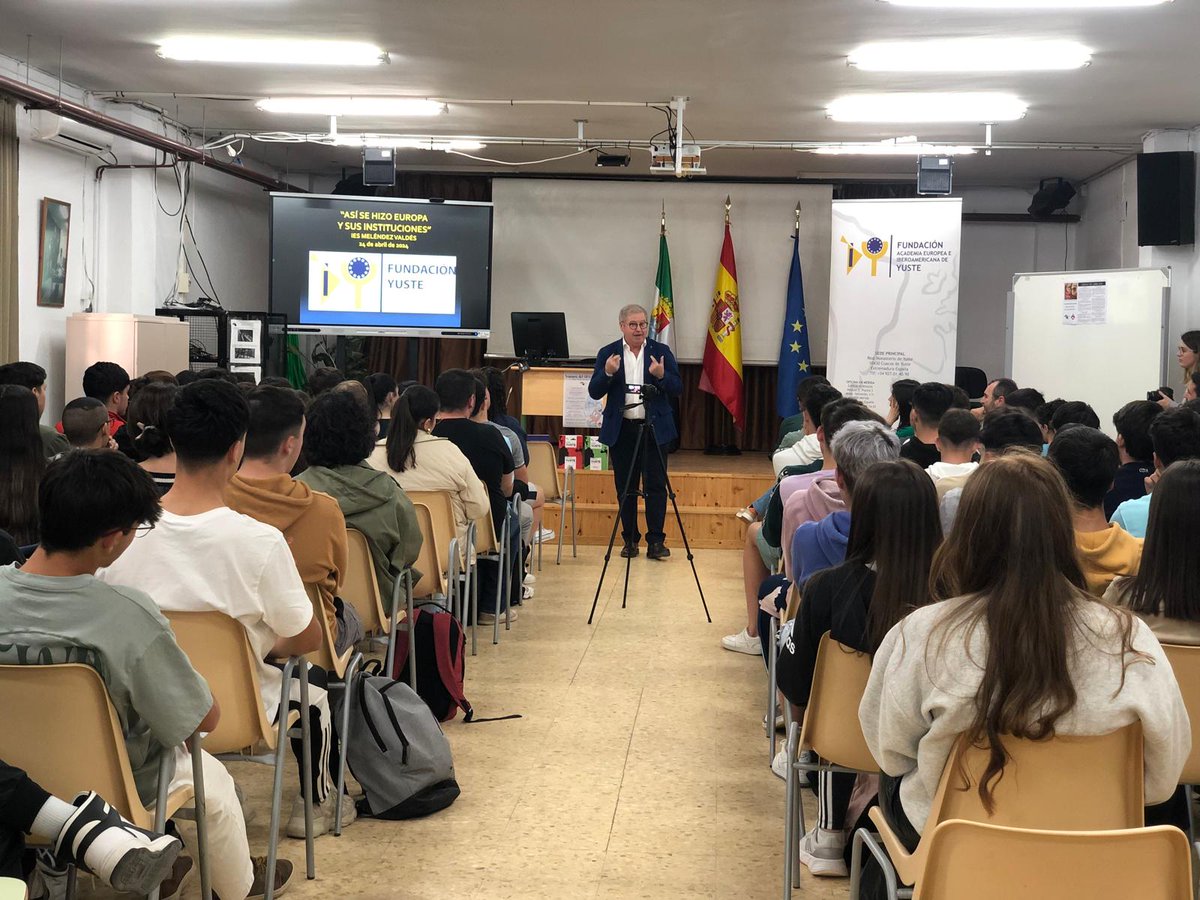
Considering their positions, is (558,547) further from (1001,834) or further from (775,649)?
(1001,834)

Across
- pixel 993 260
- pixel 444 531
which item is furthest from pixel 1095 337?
pixel 444 531

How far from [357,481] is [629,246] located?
25.1ft

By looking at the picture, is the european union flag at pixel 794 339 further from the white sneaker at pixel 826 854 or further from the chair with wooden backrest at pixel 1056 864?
the chair with wooden backrest at pixel 1056 864

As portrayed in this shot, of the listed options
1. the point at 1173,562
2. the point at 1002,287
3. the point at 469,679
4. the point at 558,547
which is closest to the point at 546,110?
the point at 558,547

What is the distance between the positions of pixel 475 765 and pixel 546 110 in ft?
17.9

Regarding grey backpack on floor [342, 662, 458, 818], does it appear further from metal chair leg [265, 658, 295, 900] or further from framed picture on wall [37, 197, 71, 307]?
framed picture on wall [37, 197, 71, 307]

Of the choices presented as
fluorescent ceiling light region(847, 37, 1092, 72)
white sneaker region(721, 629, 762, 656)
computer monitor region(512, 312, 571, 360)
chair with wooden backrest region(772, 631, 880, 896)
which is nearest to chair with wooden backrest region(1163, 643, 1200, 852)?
chair with wooden backrest region(772, 631, 880, 896)

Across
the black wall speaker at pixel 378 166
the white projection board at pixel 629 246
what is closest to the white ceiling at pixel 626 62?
the black wall speaker at pixel 378 166

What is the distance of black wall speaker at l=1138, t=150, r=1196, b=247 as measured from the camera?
8039 millimetres

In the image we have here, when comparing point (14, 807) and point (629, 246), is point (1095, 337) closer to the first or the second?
point (629, 246)

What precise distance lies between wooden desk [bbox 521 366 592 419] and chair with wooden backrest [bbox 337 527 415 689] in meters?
5.37

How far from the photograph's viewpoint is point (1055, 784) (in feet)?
5.83

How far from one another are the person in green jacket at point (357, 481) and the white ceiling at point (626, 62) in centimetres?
271

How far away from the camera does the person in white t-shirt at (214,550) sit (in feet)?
8.07
